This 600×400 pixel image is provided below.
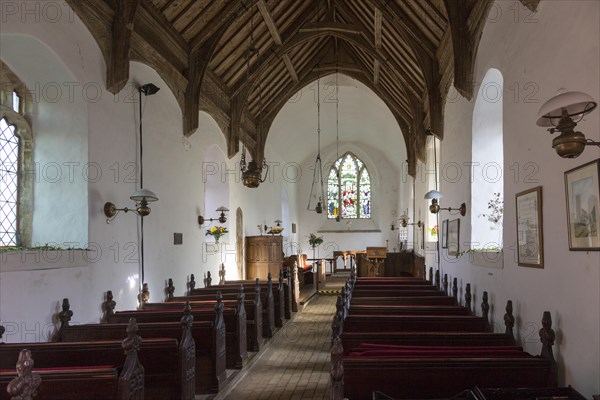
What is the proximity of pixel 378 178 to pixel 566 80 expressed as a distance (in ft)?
56.2

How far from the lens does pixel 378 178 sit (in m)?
20.6

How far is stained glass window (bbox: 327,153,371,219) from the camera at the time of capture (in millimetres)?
20906

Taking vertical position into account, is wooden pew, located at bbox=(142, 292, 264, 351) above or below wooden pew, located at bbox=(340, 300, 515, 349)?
below

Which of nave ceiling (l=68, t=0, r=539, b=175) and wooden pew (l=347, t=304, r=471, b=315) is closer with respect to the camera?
wooden pew (l=347, t=304, r=471, b=315)

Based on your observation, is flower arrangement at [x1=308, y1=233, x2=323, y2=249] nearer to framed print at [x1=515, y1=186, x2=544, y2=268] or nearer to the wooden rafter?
the wooden rafter

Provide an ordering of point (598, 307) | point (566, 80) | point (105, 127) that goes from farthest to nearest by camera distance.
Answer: point (105, 127) → point (566, 80) → point (598, 307)

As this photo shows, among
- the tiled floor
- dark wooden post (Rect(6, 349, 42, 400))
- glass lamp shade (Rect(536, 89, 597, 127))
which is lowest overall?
the tiled floor

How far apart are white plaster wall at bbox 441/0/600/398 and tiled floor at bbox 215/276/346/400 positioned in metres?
2.04

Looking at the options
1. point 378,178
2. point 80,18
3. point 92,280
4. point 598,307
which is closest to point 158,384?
point 92,280

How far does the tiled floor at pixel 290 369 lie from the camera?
16.8 feet

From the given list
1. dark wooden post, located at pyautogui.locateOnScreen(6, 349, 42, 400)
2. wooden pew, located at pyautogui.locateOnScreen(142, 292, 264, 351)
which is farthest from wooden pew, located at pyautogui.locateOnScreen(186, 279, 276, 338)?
dark wooden post, located at pyautogui.locateOnScreen(6, 349, 42, 400)

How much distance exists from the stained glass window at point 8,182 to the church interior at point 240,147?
21 millimetres

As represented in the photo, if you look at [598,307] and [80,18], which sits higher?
[80,18]

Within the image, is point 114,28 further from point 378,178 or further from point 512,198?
point 378,178
